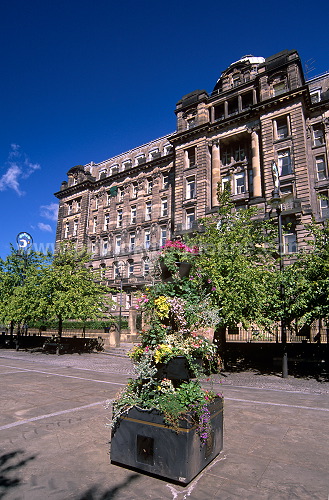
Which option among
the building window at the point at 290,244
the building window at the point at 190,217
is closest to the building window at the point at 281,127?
the building window at the point at 290,244

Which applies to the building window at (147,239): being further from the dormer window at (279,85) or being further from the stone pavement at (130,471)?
the stone pavement at (130,471)

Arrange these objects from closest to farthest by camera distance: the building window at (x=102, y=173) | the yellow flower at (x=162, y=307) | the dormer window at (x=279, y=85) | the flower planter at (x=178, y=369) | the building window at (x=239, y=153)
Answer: the flower planter at (x=178, y=369), the yellow flower at (x=162, y=307), the dormer window at (x=279, y=85), the building window at (x=239, y=153), the building window at (x=102, y=173)

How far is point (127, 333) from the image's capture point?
104 feet

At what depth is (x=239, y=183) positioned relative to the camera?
35.8 meters

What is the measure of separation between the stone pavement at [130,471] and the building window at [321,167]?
90.7 ft

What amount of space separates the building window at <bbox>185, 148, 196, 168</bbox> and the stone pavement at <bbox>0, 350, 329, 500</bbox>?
32.6 m

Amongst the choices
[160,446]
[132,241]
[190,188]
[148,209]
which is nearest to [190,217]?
[190,188]

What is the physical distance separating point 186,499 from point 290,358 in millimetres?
15927

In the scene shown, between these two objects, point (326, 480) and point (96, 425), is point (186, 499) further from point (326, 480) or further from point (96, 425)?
point (96, 425)

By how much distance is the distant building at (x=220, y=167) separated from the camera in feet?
101

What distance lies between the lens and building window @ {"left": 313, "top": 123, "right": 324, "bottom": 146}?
32438mm

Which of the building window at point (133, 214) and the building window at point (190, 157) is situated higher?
the building window at point (190, 157)

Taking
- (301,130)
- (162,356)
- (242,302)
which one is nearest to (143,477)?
(162,356)

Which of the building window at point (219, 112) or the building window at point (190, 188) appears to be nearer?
the building window at point (190, 188)
